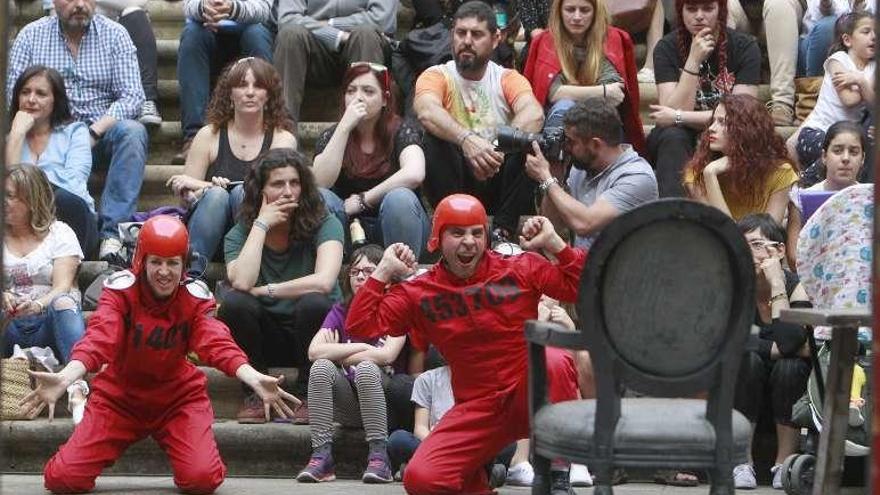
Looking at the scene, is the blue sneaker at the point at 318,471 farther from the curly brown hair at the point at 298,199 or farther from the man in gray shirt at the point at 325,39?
the man in gray shirt at the point at 325,39

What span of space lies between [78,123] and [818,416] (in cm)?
496

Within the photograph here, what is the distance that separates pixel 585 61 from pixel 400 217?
66.5 inches

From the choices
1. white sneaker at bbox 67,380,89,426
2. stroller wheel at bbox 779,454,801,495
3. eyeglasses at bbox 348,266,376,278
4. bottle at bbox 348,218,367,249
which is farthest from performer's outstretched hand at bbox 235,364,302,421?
stroller wheel at bbox 779,454,801,495

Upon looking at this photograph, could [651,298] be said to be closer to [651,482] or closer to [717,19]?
[651,482]

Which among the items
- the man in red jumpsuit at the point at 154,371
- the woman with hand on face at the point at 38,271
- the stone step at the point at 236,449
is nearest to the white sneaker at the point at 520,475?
the stone step at the point at 236,449

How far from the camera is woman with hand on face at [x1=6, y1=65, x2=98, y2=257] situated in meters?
10.1

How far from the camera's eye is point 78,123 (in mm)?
10555

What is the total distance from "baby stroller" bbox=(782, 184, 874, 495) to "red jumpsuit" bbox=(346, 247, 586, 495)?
103cm

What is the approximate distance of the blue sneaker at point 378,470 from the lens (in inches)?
334

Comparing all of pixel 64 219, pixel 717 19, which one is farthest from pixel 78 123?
pixel 717 19

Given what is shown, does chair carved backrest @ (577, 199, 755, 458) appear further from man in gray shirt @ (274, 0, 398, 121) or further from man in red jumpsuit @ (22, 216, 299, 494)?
man in gray shirt @ (274, 0, 398, 121)

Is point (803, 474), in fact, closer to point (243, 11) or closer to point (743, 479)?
point (743, 479)

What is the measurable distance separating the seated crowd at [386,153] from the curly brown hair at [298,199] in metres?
0.01

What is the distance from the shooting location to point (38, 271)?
9453mm
